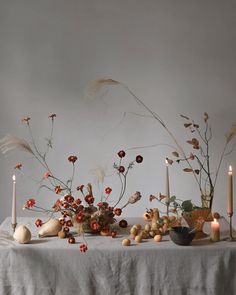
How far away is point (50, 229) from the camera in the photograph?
2.44m

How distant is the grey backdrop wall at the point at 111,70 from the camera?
378 centimetres

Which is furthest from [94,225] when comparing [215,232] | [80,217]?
[215,232]

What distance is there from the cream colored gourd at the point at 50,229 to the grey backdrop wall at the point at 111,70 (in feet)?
4.70

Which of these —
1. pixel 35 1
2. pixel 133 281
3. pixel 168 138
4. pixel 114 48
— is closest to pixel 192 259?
pixel 133 281

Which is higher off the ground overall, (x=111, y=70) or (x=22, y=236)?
(x=111, y=70)

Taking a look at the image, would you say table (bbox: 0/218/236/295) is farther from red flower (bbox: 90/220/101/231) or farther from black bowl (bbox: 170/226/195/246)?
red flower (bbox: 90/220/101/231)

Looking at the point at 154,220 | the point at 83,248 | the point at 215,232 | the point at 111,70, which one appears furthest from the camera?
the point at 111,70

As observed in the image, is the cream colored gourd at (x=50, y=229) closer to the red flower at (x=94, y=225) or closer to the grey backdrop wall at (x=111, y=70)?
the red flower at (x=94, y=225)

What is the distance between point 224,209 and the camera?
3.96 m

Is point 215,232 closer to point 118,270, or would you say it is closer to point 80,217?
point 118,270

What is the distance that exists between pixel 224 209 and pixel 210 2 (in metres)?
1.51

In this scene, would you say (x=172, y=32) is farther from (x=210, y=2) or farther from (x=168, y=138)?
(x=168, y=138)

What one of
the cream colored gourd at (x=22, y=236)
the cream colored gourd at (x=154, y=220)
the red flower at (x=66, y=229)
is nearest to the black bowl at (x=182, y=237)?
the cream colored gourd at (x=154, y=220)

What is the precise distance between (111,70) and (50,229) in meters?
1.67
